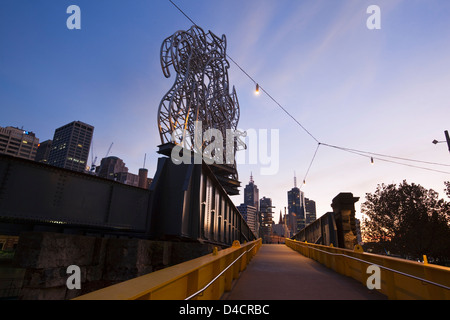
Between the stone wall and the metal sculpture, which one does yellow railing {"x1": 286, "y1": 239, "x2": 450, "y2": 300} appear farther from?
the metal sculpture

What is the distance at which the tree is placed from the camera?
124 feet

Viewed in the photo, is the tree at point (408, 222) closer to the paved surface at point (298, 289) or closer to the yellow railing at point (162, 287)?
the paved surface at point (298, 289)

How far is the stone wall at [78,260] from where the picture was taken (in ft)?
19.0

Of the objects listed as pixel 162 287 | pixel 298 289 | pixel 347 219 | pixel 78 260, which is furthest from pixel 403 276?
pixel 347 219

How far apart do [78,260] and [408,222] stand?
48.7m

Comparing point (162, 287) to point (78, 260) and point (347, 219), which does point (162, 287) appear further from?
point (347, 219)

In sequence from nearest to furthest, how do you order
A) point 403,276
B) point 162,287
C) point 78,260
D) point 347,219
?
1. point 162,287
2. point 403,276
3. point 78,260
4. point 347,219

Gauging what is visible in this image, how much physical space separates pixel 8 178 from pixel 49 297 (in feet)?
11.9

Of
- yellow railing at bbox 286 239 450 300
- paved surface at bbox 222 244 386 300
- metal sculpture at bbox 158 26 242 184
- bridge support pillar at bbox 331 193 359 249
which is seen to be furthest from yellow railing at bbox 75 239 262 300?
metal sculpture at bbox 158 26 242 184

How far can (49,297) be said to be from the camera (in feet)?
20.3

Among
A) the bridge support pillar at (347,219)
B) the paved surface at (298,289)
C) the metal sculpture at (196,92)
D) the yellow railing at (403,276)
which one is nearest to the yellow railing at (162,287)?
the paved surface at (298,289)

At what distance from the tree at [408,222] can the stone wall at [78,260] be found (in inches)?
1779

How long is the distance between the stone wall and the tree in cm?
4518

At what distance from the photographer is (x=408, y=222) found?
4028cm
